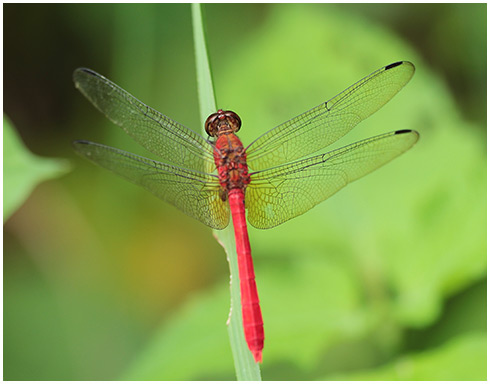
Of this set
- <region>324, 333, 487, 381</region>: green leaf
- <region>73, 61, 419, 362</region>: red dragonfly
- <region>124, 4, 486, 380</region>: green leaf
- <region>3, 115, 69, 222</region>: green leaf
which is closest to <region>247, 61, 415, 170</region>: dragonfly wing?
<region>73, 61, 419, 362</region>: red dragonfly

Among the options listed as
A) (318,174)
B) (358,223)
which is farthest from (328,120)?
(358,223)

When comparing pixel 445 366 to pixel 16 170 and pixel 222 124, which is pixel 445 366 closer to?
pixel 222 124

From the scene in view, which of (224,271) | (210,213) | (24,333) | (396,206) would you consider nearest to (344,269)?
(396,206)

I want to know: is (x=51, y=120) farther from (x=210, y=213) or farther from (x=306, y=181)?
(x=306, y=181)

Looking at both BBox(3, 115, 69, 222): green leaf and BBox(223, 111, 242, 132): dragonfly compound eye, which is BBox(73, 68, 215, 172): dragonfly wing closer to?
BBox(223, 111, 242, 132): dragonfly compound eye

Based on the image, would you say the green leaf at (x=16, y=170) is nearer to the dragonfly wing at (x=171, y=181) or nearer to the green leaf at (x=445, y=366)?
the dragonfly wing at (x=171, y=181)

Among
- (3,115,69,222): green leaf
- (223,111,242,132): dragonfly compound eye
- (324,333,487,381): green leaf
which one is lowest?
(324,333,487,381): green leaf
